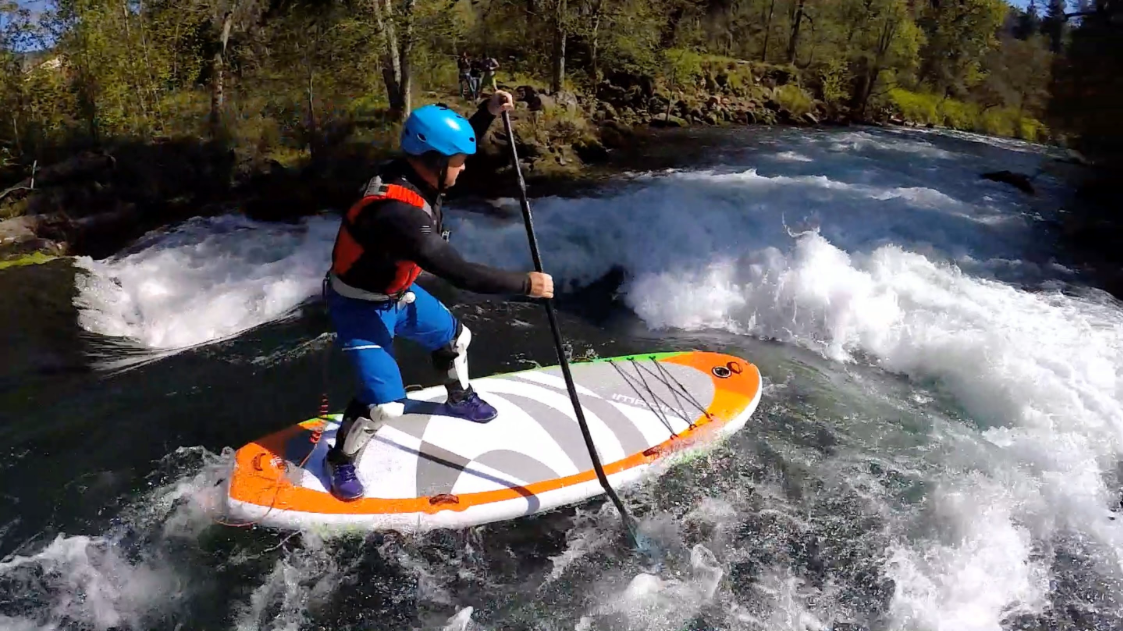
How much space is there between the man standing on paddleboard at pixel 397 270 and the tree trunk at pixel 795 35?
30986 millimetres

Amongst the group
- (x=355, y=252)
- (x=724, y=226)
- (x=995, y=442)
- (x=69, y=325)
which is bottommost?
(x=69, y=325)

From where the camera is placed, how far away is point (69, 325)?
7.41 metres

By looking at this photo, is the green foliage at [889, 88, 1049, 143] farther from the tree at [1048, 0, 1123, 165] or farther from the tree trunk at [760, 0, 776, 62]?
the tree at [1048, 0, 1123, 165]

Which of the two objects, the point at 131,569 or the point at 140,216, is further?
the point at 140,216

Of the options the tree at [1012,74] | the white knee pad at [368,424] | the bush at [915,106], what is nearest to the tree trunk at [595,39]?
the bush at [915,106]

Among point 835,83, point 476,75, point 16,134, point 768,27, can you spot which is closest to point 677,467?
point 476,75

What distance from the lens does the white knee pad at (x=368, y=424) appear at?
3.83 m

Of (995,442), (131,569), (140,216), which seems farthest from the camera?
(140,216)

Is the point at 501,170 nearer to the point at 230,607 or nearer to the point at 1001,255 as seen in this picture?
the point at 1001,255

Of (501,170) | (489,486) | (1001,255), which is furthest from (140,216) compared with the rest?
(1001,255)

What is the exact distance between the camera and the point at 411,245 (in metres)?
3.10

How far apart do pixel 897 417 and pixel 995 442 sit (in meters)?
0.66

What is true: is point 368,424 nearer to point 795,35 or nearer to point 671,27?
point 671,27

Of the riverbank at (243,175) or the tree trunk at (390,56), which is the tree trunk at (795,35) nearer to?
the riverbank at (243,175)
